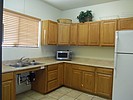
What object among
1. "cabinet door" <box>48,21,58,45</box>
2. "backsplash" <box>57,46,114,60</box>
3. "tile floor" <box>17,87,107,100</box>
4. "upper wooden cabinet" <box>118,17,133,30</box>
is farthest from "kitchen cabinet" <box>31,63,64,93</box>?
"upper wooden cabinet" <box>118,17,133,30</box>

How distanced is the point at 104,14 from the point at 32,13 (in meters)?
2.23

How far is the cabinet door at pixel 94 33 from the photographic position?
331 cm

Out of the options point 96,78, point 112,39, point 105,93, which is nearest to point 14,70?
point 96,78

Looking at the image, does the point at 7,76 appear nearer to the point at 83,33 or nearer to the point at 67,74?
the point at 67,74

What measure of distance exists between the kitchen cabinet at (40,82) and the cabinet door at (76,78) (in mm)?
877

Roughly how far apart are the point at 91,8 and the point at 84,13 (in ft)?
1.28

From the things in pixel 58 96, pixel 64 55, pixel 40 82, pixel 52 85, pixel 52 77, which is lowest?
pixel 58 96

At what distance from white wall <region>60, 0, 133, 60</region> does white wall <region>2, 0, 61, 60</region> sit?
34.7 inches

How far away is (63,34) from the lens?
151 inches

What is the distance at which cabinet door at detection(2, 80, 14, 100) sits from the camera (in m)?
1.97

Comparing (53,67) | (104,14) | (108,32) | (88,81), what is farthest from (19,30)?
(104,14)

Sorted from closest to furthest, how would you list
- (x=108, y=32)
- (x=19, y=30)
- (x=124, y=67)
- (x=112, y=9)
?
(x=124, y=67) < (x=19, y=30) < (x=108, y=32) < (x=112, y=9)

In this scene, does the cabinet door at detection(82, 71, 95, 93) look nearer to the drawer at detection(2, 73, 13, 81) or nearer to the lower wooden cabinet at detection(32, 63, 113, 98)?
the lower wooden cabinet at detection(32, 63, 113, 98)

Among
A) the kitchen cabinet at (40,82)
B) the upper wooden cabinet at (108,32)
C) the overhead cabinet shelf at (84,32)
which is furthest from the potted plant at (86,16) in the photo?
the kitchen cabinet at (40,82)
